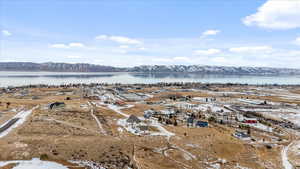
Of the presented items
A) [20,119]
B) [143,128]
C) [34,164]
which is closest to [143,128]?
[143,128]

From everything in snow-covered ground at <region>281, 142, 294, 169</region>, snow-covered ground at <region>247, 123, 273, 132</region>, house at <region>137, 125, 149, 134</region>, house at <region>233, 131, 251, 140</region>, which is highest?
house at <region>137, 125, 149, 134</region>

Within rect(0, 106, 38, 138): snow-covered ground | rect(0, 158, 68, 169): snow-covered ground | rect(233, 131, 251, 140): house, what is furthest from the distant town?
rect(0, 158, 68, 169): snow-covered ground

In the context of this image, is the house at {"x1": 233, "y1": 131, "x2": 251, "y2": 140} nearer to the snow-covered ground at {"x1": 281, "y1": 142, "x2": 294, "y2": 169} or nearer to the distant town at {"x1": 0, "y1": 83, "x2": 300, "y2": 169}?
the distant town at {"x1": 0, "y1": 83, "x2": 300, "y2": 169}

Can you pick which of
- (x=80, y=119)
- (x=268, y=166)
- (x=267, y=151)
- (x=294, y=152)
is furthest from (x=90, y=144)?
(x=294, y=152)

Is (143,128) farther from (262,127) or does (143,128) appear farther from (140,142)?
(262,127)

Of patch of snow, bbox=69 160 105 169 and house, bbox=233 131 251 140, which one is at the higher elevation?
patch of snow, bbox=69 160 105 169

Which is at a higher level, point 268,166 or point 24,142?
point 24,142

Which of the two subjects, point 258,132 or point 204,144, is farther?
point 258,132

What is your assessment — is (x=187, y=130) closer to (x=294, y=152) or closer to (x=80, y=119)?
(x=294, y=152)

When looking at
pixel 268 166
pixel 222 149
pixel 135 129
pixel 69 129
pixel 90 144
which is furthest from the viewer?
pixel 135 129

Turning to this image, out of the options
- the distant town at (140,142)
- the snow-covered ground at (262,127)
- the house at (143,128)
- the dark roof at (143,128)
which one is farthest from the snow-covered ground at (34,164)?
the snow-covered ground at (262,127)

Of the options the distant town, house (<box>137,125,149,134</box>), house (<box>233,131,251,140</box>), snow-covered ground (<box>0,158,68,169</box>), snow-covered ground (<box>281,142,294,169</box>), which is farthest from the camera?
house (<box>137,125,149,134</box>)
